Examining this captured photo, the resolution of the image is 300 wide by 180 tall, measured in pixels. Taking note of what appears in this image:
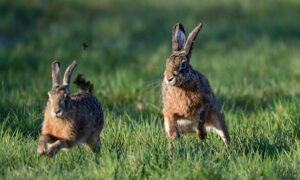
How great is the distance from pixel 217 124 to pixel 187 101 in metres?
0.42

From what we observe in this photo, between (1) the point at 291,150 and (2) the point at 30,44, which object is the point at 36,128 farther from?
(2) the point at 30,44

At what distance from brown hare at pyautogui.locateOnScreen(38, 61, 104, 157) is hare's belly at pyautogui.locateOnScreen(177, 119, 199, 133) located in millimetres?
886

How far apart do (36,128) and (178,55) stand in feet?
Result: 5.88

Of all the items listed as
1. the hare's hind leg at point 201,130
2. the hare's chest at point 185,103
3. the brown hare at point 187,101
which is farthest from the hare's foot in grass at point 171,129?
the hare's hind leg at point 201,130

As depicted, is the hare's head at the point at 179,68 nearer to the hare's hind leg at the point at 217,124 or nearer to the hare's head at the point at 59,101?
the hare's hind leg at the point at 217,124

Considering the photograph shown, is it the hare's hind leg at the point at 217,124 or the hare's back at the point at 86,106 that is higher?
the hare's back at the point at 86,106

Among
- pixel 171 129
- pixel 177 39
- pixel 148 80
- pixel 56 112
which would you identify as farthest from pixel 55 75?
pixel 148 80

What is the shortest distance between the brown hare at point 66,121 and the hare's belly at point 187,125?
886mm

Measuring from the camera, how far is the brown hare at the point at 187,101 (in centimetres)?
496

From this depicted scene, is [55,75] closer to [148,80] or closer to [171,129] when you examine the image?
[171,129]

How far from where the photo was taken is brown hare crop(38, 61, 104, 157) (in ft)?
13.8

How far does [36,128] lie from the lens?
5621mm

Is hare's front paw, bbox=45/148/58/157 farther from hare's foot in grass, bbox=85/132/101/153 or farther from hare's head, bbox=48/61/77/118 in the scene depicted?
hare's foot in grass, bbox=85/132/101/153

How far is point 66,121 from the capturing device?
438 cm
